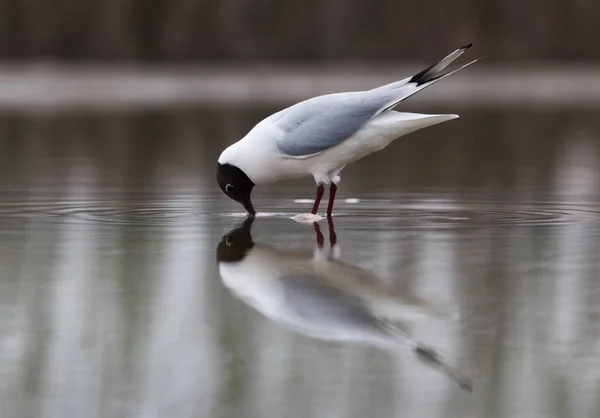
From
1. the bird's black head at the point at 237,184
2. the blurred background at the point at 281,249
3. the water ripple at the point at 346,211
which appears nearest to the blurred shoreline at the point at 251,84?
the blurred background at the point at 281,249

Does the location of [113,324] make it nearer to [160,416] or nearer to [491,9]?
[160,416]

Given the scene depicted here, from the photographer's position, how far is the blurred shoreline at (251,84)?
2756 cm

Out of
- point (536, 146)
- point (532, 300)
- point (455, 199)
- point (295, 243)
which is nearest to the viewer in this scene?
point (532, 300)

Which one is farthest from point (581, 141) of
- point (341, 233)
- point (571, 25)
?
point (571, 25)

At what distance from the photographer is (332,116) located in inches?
310

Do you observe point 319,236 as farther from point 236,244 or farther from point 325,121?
point 325,121

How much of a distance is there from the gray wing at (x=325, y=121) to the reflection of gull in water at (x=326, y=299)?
1377 millimetres

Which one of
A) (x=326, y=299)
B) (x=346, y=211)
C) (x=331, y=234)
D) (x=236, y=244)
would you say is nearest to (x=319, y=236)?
(x=331, y=234)

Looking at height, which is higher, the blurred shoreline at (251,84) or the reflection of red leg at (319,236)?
Answer: the blurred shoreline at (251,84)

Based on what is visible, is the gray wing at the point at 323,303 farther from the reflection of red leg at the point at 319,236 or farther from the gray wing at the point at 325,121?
the gray wing at the point at 325,121

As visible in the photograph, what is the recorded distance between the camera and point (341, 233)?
24.1 feet

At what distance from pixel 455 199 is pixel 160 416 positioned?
5646mm

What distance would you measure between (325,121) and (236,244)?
1.23m

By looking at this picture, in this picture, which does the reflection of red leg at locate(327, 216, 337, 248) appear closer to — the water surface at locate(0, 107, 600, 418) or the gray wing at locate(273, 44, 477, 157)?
the water surface at locate(0, 107, 600, 418)
